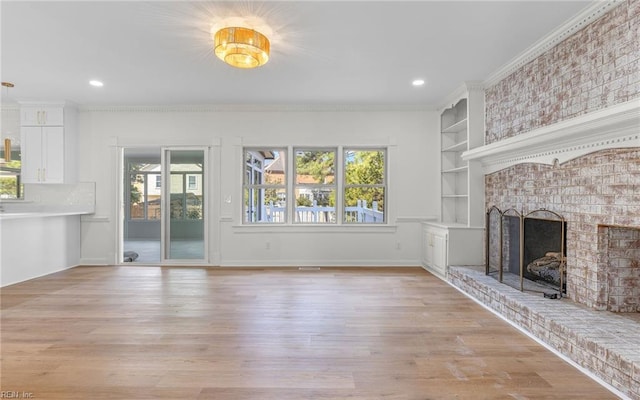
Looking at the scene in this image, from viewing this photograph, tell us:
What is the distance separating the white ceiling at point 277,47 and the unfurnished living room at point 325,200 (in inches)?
1.2

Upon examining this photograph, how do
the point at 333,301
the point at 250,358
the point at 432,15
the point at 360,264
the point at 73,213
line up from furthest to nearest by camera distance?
the point at 360,264, the point at 73,213, the point at 333,301, the point at 432,15, the point at 250,358

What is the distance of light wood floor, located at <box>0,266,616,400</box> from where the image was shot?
2.03 meters

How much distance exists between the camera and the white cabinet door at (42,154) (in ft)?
17.6

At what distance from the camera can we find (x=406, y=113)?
5.63 meters

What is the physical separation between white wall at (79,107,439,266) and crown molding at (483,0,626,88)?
65.6 inches

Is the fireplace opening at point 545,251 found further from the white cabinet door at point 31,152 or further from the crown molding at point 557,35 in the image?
the white cabinet door at point 31,152

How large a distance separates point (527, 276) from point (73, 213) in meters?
6.61

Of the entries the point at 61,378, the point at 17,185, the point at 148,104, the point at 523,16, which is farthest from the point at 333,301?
the point at 17,185

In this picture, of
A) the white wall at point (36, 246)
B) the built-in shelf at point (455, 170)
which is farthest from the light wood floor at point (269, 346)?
the built-in shelf at point (455, 170)

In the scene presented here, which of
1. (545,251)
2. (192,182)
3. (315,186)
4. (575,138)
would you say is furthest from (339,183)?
(575,138)

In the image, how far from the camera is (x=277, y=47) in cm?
345

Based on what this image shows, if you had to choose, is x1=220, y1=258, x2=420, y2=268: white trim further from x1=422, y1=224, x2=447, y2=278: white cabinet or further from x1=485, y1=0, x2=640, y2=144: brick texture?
x1=485, y1=0, x2=640, y2=144: brick texture

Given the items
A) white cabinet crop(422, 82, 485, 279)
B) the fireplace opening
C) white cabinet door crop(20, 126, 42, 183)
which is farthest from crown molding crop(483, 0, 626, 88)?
white cabinet door crop(20, 126, 42, 183)

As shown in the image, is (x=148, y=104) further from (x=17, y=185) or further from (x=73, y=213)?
(x=17, y=185)
